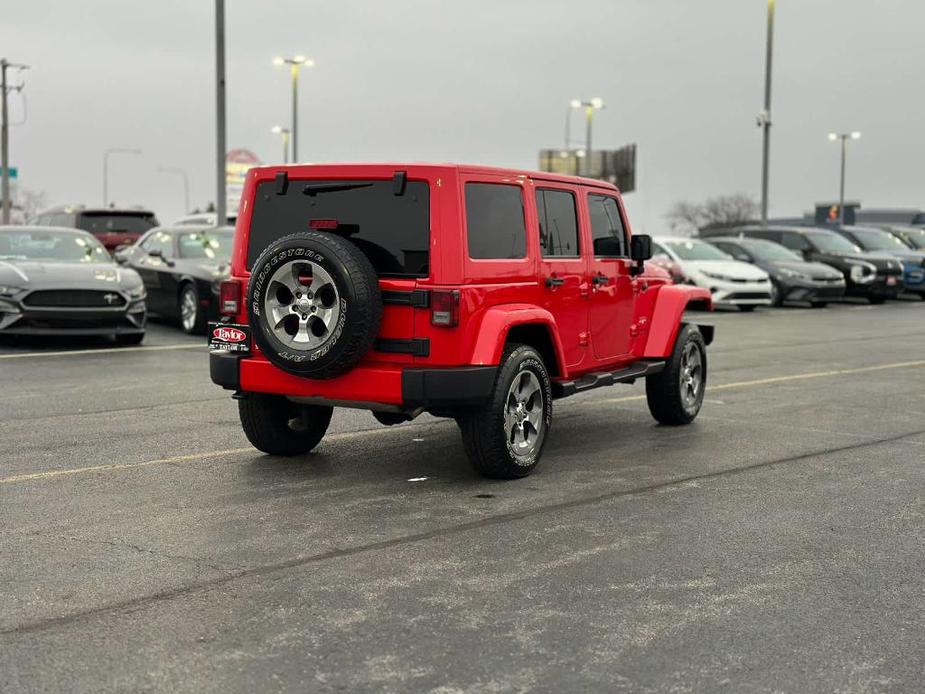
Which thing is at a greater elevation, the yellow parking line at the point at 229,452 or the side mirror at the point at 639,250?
the side mirror at the point at 639,250

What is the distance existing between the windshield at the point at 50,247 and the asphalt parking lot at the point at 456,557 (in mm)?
6292

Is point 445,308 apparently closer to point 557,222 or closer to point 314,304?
point 314,304

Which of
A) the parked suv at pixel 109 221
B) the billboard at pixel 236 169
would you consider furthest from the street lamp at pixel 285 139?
the parked suv at pixel 109 221

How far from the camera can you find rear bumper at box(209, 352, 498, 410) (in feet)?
23.7

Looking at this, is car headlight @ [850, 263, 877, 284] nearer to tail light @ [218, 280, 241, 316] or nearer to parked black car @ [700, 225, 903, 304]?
parked black car @ [700, 225, 903, 304]

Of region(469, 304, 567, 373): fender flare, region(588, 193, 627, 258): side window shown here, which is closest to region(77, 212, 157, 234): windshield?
region(588, 193, 627, 258): side window

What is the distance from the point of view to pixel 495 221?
7.68 m

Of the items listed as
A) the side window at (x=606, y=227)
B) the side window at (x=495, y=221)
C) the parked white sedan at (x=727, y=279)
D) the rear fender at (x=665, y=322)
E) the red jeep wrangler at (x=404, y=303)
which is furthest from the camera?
the parked white sedan at (x=727, y=279)

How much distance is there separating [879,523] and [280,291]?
11.5ft

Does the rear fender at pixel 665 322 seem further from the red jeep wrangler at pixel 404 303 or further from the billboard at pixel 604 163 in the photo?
the billboard at pixel 604 163

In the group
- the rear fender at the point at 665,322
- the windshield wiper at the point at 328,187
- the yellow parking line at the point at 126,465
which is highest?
the windshield wiper at the point at 328,187

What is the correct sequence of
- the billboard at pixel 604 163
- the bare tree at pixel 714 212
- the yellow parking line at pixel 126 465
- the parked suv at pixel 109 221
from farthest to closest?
1. the bare tree at pixel 714 212
2. the billboard at pixel 604 163
3. the parked suv at pixel 109 221
4. the yellow parking line at pixel 126 465

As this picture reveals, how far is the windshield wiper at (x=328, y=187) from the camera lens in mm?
7527

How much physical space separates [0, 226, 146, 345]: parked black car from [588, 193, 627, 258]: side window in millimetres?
8300
